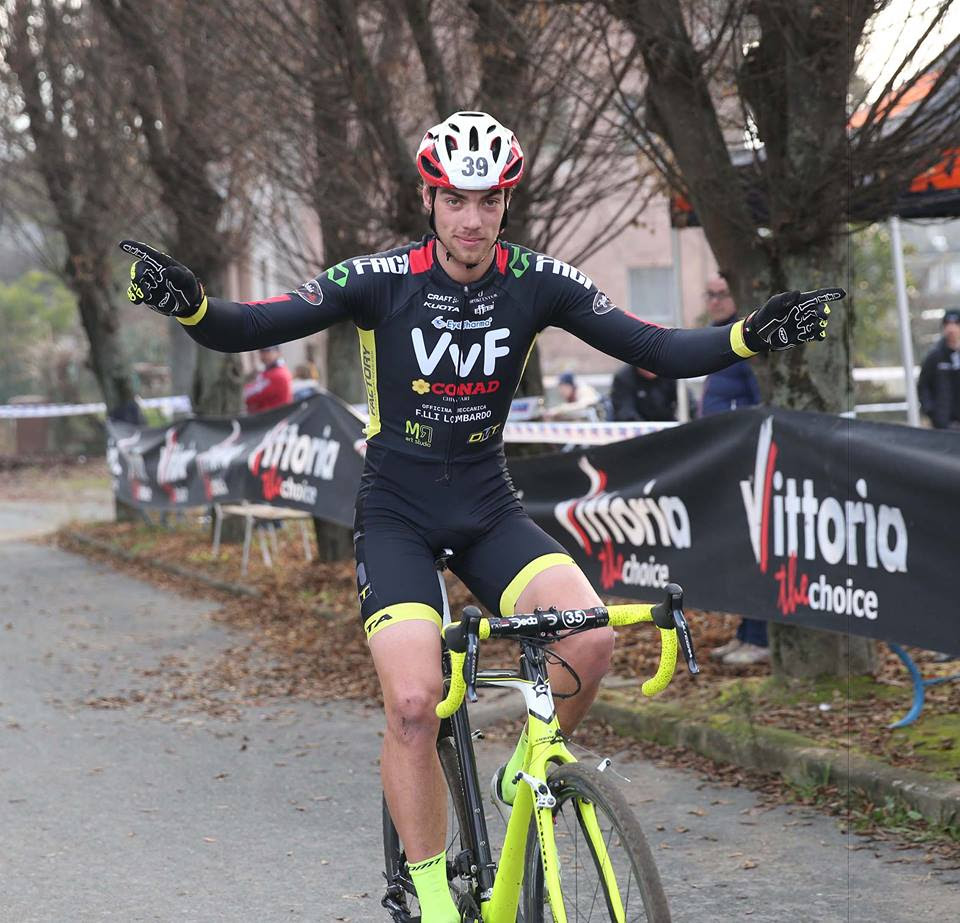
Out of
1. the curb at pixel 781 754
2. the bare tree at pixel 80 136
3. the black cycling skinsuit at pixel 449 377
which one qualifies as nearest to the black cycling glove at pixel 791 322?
the black cycling skinsuit at pixel 449 377

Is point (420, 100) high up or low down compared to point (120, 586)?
up

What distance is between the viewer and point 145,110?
1527cm

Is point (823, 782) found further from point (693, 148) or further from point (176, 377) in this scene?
point (176, 377)

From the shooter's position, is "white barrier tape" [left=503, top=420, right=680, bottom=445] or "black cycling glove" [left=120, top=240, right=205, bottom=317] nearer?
"black cycling glove" [left=120, top=240, right=205, bottom=317]

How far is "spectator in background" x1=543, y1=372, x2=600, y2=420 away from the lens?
655 inches

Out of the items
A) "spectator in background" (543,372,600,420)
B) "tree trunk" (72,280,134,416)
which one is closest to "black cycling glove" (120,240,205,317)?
"spectator in background" (543,372,600,420)

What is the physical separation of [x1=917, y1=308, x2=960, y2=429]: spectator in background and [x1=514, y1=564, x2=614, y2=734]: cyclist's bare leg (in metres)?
10.7

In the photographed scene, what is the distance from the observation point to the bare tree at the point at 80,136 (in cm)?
1795

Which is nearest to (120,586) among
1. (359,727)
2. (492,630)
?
(359,727)

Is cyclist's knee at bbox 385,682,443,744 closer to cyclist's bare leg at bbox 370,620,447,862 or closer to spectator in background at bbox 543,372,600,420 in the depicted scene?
cyclist's bare leg at bbox 370,620,447,862

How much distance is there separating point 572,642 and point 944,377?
10976mm

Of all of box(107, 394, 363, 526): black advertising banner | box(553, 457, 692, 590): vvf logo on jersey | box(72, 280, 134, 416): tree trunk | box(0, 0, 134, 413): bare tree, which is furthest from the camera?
box(72, 280, 134, 416): tree trunk

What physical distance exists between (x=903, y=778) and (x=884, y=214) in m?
3.25

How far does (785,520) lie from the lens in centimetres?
659
